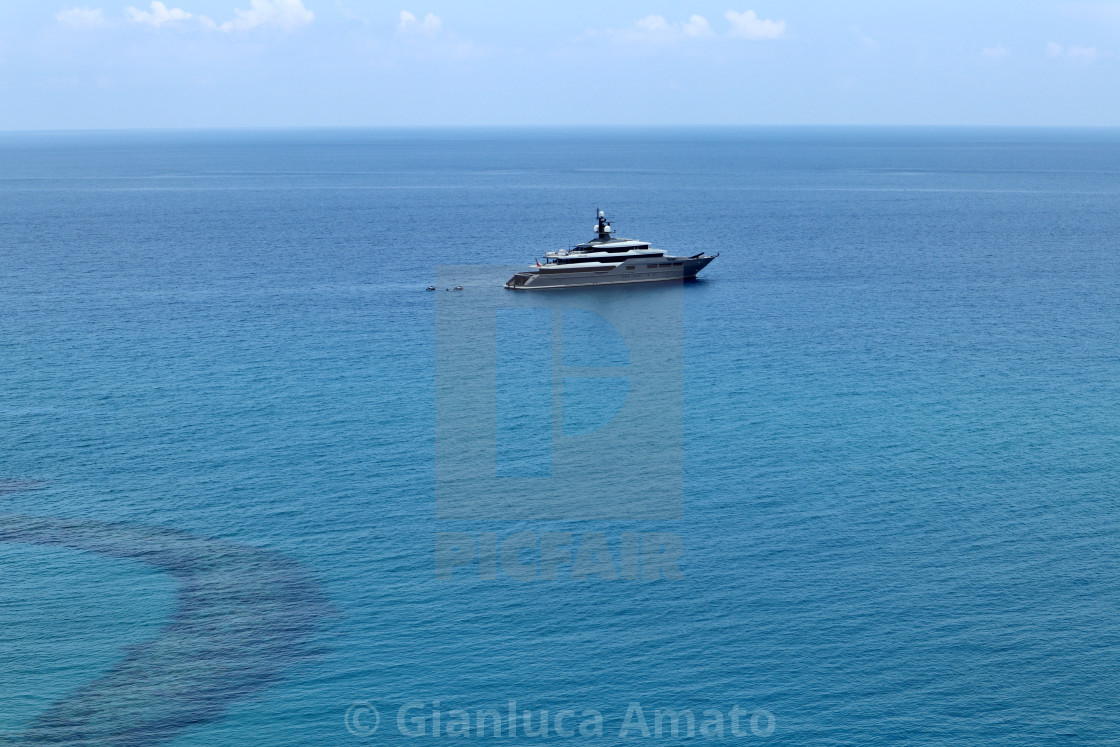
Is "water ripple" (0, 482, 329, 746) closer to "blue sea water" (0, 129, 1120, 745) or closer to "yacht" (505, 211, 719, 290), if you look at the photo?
"blue sea water" (0, 129, 1120, 745)

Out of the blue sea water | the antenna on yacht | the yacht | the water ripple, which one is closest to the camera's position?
the water ripple

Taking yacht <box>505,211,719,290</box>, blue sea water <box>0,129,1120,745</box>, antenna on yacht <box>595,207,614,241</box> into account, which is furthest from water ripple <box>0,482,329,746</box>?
antenna on yacht <box>595,207,614,241</box>

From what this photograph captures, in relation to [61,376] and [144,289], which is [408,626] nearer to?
[61,376]

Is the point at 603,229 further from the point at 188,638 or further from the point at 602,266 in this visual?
the point at 188,638

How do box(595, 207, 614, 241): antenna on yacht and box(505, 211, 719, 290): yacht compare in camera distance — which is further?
box(595, 207, 614, 241): antenna on yacht

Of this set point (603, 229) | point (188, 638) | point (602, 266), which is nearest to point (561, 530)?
point (188, 638)

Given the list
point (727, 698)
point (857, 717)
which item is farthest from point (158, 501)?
point (857, 717)

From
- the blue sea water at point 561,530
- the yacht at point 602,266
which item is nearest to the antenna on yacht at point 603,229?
the yacht at point 602,266

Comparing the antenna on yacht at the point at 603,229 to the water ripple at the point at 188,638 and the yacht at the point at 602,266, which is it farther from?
the water ripple at the point at 188,638
